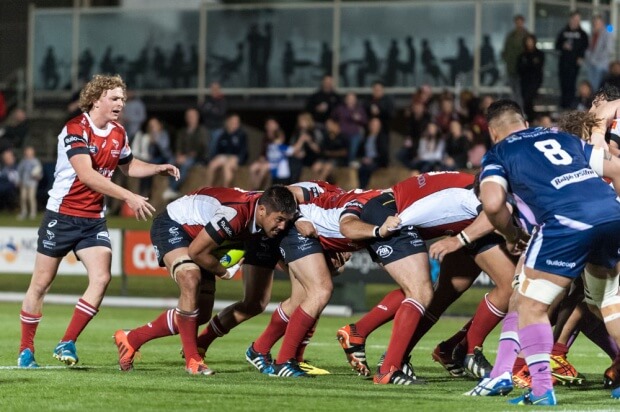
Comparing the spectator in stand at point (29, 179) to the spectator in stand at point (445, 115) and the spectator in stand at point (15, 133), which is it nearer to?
the spectator in stand at point (15, 133)

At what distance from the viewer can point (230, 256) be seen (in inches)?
466

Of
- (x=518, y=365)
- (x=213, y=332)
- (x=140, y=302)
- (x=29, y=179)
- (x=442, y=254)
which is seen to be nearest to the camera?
(x=442, y=254)

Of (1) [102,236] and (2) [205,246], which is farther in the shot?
(1) [102,236]

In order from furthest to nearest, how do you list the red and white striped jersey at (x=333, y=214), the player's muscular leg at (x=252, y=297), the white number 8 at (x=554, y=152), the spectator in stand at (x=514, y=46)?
the spectator in stand at (x=514, y=46) → the player's muscular leg at (x=252, y=297) → the red and white striped jersey at (x=333, y=214) → the white number 8 at (x=554, y=152)

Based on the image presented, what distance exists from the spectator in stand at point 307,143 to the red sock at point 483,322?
14.0m

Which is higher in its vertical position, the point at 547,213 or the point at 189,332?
the point at 547,213

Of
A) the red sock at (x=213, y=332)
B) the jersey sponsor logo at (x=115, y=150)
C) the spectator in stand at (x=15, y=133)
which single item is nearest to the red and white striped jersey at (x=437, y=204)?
the red sock at (x=213, y=332)

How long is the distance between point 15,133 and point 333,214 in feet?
66.5

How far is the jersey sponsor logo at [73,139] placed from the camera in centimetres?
1155

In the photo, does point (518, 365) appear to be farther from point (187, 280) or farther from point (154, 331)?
point (154, 331)

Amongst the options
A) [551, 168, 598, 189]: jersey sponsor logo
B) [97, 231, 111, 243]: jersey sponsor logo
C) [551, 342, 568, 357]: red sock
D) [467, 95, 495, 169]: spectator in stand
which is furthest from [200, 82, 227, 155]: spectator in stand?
[551, 168, 598, 189]: jersey sponsor logo

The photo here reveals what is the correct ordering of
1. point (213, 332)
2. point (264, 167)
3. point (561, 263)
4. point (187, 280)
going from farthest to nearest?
point (264, 167) → point (213, 332) → point (187, 280) → point (561, 263)

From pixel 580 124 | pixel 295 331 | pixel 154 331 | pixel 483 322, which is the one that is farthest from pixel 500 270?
pixel 154 331

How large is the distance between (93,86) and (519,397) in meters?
4.75
